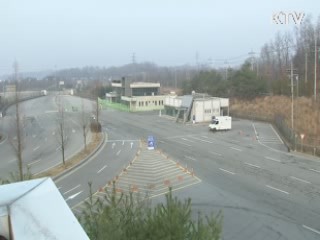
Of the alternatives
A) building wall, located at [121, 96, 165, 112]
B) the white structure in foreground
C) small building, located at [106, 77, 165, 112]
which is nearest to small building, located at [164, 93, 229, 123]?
building wall, located at [121, 96, 165, 112]

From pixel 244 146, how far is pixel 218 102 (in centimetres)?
1835

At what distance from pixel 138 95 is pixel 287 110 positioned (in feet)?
103

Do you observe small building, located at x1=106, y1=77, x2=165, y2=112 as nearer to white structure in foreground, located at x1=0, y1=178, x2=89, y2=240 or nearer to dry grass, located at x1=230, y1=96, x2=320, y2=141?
dry grass, located at x1=230, y1=96, x2=320, y2=141

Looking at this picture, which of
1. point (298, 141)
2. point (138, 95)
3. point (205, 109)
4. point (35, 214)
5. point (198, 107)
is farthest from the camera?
point (138, 95)

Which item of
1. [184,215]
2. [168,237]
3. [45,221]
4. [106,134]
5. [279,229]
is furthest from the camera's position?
[106,134]

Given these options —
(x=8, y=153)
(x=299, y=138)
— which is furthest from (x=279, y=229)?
(x=8, y=153)

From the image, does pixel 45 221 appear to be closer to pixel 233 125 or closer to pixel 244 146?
pixel 244 146

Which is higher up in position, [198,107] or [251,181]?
[198,107]

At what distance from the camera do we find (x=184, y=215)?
628 cm

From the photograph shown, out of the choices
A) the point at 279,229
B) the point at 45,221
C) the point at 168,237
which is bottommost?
the point at 279,229

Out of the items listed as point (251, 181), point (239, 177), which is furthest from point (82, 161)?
point (251, 181)

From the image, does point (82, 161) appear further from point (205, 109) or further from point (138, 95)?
point (138, 95)

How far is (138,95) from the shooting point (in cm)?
7300

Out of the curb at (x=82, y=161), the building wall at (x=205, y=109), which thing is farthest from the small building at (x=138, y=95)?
the curb at (x=82, y=161)
